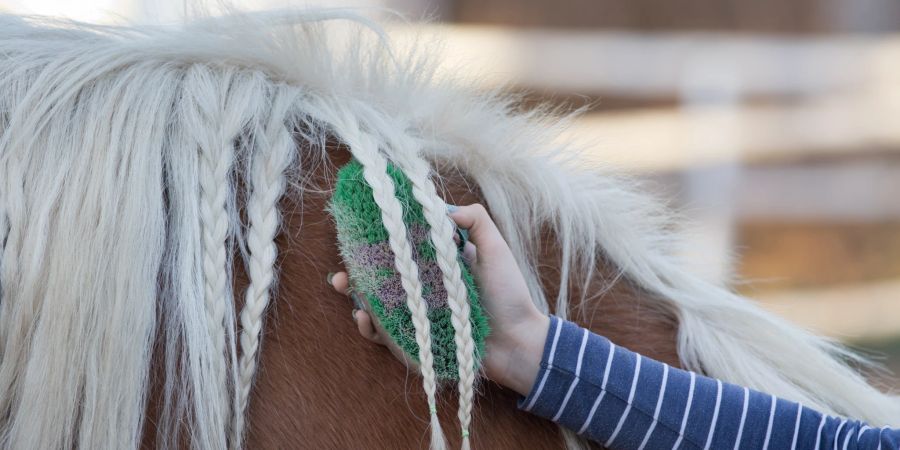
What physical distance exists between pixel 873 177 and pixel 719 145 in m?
0.48

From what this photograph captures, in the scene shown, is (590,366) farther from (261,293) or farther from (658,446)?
(261,293)

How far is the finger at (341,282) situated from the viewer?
0.62 metres

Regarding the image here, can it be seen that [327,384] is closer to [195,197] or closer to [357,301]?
[357,301]

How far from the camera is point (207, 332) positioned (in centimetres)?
58

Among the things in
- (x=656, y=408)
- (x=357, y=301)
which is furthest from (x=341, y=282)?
(x=656, y=408)

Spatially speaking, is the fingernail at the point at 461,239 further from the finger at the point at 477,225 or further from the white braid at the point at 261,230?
the white braid at the point at 261,230

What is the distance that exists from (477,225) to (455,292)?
61mm

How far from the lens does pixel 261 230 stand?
0.61 m

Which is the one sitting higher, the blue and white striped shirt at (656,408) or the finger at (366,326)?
the finger at (366,326)

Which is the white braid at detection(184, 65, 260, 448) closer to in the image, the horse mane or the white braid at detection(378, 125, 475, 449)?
the horse mane

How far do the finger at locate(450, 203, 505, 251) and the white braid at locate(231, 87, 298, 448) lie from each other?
13 centimetres

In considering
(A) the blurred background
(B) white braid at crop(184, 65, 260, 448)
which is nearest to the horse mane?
(B) white braid at crop(184, 65, 260, 448)

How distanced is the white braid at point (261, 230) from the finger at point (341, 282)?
0.15 ft

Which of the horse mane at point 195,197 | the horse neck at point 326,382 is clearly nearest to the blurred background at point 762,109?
the horse mane at point 195,197
